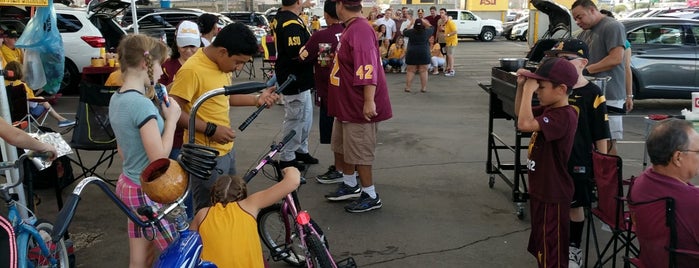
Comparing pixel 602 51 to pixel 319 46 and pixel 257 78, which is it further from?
pixel 257 78

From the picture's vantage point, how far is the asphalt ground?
423cm

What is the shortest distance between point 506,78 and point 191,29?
270 centimetres

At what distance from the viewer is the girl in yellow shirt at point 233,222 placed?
265 centimetres

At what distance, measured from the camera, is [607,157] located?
332cm

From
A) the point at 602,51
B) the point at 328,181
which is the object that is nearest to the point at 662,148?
the point at 602,51

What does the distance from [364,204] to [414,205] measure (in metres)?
0.50

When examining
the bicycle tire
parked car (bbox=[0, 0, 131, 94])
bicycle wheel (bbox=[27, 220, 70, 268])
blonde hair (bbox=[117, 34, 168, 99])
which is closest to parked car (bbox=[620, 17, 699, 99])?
the bicycle tire

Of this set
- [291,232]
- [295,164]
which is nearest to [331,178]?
[295,164]

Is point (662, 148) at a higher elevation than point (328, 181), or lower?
higher

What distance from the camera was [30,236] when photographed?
312 cm

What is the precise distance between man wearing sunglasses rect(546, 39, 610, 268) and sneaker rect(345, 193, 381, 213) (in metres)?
1.67

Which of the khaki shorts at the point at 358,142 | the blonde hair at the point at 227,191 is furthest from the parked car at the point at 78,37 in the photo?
the blonde hair at the point at 227,191

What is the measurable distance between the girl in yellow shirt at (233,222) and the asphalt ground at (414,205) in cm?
138

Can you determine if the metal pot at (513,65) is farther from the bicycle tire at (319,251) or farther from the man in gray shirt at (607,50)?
the bicycle tire at (319,251)
